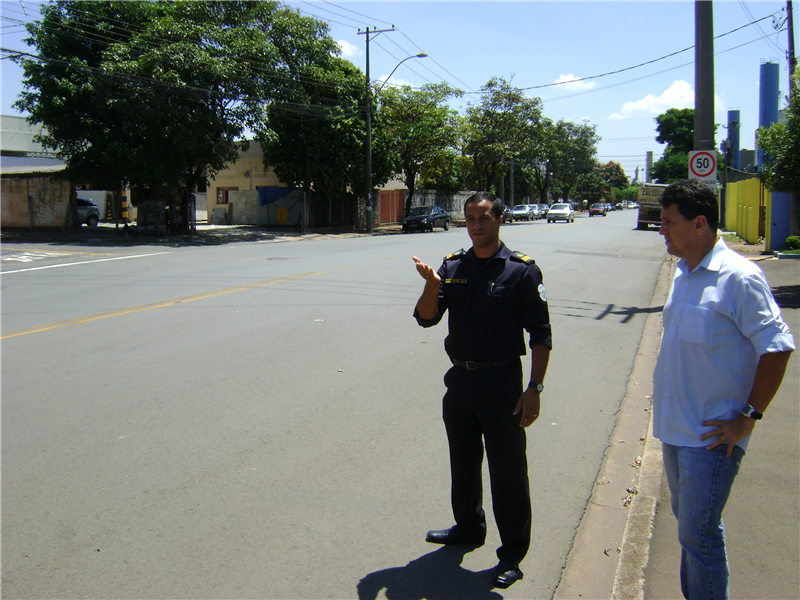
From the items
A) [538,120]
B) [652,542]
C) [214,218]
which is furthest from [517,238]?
[538,120]

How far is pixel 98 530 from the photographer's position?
3826mm

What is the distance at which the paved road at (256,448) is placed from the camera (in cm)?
347

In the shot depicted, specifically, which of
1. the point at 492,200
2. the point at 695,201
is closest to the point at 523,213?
the point at 492,200

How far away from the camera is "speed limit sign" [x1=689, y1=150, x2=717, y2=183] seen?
38.0ft

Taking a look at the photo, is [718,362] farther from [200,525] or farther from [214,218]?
[214,218]

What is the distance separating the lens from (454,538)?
3.67 metres

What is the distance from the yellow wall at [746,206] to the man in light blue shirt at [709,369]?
21.7 m

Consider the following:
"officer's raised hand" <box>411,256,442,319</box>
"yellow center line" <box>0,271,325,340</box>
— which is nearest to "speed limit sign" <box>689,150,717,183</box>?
"yellow center line" <box>0,271,325,340</box>

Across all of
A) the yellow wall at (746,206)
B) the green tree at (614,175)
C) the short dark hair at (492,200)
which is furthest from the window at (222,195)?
the green tree at (614,175)

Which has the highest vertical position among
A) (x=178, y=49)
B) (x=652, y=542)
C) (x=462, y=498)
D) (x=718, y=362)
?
(x=178, y=49)

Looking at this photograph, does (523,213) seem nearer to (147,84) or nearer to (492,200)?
(147,84)

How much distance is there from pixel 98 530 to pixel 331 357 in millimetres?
4100

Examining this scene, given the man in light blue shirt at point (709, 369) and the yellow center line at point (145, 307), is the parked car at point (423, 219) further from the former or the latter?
the man in light blue shirt at point (709, 369)

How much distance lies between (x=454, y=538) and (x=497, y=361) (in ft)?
3.56
